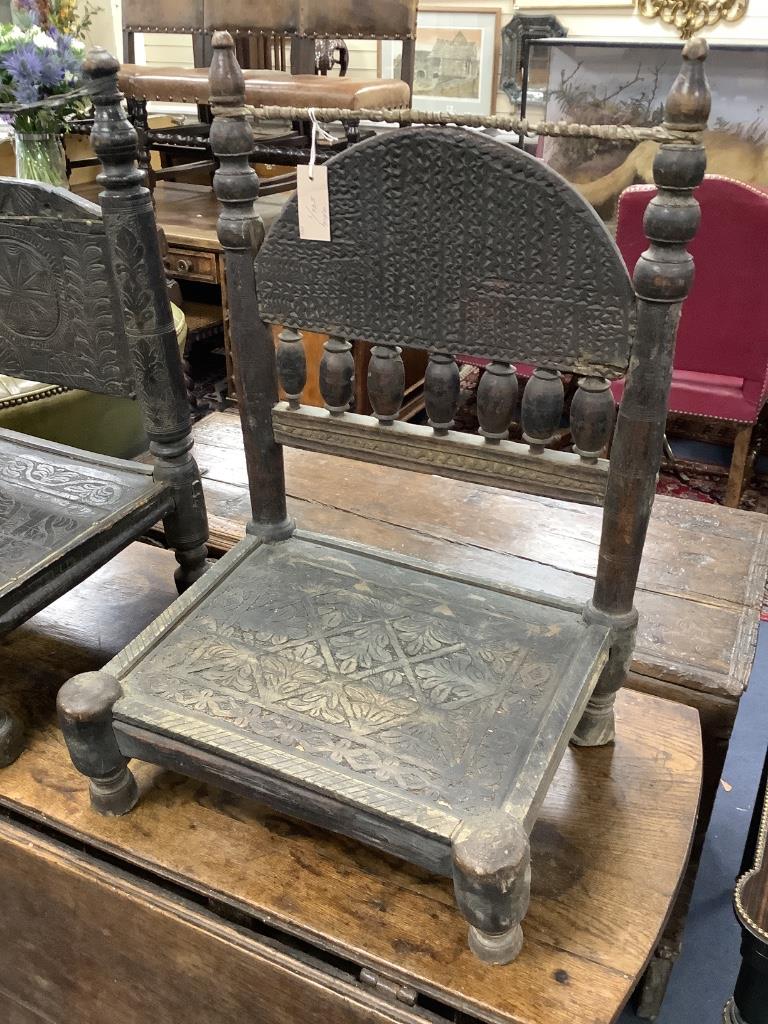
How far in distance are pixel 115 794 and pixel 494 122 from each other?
0.82 m

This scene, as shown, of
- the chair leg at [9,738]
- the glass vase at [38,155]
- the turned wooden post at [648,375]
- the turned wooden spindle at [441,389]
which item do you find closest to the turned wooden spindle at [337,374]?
the turned wooden spindle at [441,389]

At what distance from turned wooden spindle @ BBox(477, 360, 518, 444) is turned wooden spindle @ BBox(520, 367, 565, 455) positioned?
0.8 inches

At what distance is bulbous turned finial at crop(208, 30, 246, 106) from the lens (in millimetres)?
854

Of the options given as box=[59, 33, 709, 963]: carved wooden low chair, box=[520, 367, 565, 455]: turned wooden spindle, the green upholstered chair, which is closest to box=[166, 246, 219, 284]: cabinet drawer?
the green upholstered chair

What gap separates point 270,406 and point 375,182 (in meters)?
0.33

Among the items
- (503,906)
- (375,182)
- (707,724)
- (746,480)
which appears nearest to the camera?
(503,906)

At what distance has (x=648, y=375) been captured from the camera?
2.64ft

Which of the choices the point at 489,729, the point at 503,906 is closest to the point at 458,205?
the point at 489,729

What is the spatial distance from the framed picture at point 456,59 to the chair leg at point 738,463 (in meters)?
2.24

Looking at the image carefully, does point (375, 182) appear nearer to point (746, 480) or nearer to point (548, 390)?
point (548, 390)

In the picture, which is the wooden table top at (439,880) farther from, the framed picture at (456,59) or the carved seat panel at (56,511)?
the framed picture at (456,59)

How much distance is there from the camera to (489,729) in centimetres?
85

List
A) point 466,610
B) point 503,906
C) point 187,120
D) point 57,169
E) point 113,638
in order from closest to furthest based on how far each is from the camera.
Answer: point 503,906 → point 466,610 → point 113,638 → point 57,169 → point 187,120

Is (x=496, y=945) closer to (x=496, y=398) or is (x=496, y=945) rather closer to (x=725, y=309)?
(x=496, y=398)
